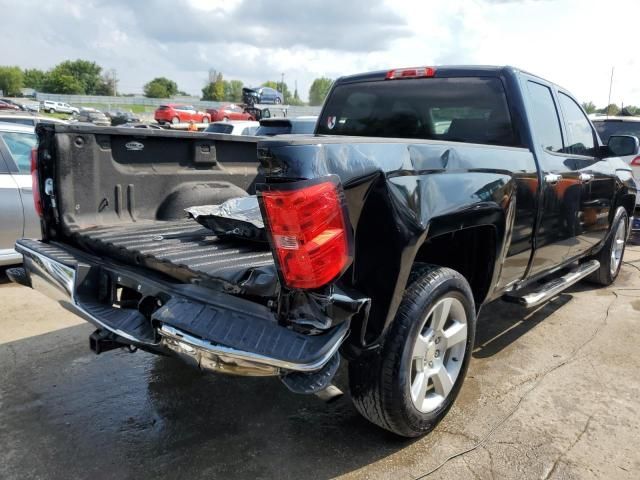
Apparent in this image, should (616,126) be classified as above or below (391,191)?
above

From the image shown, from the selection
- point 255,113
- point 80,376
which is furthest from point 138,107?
point 80,376

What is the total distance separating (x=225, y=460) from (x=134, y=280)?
0.98 metres

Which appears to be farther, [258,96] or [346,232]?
[258,96]

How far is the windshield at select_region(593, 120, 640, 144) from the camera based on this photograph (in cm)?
Result: 862

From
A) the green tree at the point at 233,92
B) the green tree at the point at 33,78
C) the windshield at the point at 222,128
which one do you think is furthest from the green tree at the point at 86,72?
the windshield at the point at 222,128

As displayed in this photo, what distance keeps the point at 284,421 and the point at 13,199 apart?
3.75 meters

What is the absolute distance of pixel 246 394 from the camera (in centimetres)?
325

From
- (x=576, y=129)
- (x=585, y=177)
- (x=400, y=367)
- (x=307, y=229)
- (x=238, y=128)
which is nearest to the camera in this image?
(x=307, y=229)

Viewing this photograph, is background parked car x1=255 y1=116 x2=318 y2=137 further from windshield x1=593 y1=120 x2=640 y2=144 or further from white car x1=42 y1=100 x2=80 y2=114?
white car x1=42 y1=100 x2=80 y2=114

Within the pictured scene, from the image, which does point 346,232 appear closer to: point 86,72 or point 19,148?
point 19,148

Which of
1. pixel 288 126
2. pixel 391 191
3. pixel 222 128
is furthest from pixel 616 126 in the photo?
pixel 222 128

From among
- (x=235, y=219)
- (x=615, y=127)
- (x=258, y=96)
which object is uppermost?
(x=258, y=96)

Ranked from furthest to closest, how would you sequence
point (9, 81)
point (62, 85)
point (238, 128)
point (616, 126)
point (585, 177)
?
point (9, 81), point (62, 85), point (238, 128), point (616, 126), point (585, 177)

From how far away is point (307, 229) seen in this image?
6.33ft
